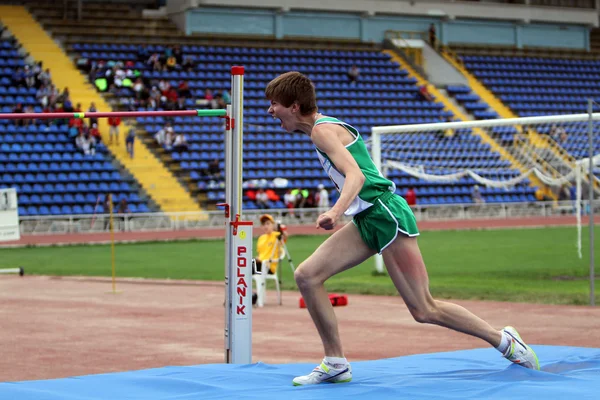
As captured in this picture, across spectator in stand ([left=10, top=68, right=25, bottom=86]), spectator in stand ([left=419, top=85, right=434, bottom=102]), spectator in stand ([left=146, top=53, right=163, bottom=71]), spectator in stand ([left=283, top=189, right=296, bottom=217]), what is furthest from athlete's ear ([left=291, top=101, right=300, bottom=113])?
spectator in stand ([left=419, top=85, right=434, bottom=102])

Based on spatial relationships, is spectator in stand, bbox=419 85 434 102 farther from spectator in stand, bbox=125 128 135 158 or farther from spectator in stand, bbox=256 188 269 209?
spectator in stand, bbox=125 128 135 158

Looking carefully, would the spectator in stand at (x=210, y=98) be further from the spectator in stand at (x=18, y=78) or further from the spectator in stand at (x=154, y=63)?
the spectator in stand at (x=18, y=78)

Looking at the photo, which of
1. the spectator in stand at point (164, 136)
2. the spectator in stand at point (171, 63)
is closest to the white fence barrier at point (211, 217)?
the spectator in stand at point (164, 136)

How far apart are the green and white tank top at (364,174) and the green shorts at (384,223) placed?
0.05 metres

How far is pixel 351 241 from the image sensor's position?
21.8 feet

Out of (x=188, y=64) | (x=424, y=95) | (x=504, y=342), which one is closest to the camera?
(x=504, y=342)

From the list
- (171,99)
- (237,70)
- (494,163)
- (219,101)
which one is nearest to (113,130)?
(171,99)

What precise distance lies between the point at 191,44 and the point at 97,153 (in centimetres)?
909

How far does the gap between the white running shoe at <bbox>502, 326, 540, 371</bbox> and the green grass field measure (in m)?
6.68

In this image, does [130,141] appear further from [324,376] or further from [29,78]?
[324,376]

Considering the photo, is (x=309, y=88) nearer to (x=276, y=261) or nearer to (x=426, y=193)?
(x=276, y=261)

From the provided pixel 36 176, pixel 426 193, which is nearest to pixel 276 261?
pixel 36 176

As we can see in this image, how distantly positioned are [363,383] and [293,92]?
2001 mm

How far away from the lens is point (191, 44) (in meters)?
41.6
